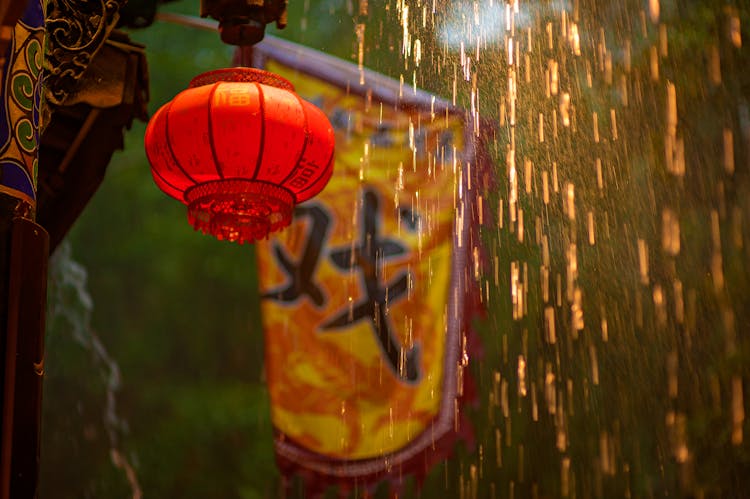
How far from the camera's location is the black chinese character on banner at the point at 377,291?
594 cm

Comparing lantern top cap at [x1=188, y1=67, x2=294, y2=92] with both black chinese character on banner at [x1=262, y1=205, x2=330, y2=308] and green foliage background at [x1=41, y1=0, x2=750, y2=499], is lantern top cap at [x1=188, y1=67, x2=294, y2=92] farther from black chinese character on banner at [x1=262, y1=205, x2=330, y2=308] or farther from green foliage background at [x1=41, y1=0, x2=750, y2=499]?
green foliage background at [x1=41, y1=0, x2=750, y2=499]

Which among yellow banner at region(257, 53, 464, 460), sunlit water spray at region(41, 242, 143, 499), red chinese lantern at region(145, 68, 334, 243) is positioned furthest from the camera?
sunlit water spray at region(41, 242, 143, 499)

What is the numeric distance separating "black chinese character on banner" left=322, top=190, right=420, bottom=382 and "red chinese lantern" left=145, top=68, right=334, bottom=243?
110 inches

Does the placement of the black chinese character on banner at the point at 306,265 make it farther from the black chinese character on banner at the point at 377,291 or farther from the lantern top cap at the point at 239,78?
the lantern top cap at the point at 239,78

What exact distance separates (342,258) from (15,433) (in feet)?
14.6

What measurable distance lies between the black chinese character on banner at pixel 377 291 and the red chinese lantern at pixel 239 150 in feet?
9.18

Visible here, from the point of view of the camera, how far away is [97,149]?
12.3 ft

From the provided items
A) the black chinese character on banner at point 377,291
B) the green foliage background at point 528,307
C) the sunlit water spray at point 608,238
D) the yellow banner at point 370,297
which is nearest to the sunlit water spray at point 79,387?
the green foliage background at point 528,307

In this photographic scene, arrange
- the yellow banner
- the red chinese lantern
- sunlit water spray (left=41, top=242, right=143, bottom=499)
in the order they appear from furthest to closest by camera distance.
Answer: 1. sunlit water spray (left=41, top=242, right=143, bottom=499)
2. the yellow banner
3. the red chinese lantern

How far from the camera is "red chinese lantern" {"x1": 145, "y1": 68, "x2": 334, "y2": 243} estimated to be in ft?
10.1

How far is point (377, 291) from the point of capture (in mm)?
6055

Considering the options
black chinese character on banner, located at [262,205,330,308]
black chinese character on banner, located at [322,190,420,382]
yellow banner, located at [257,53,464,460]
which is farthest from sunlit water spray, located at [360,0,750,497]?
black chinese character on banner, located at [262,205,330,308]

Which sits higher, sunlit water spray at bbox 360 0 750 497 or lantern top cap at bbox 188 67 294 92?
lantern top cap at bbox 188 67 294 92

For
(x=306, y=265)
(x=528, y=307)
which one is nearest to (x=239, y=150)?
(x=306, y=265)
